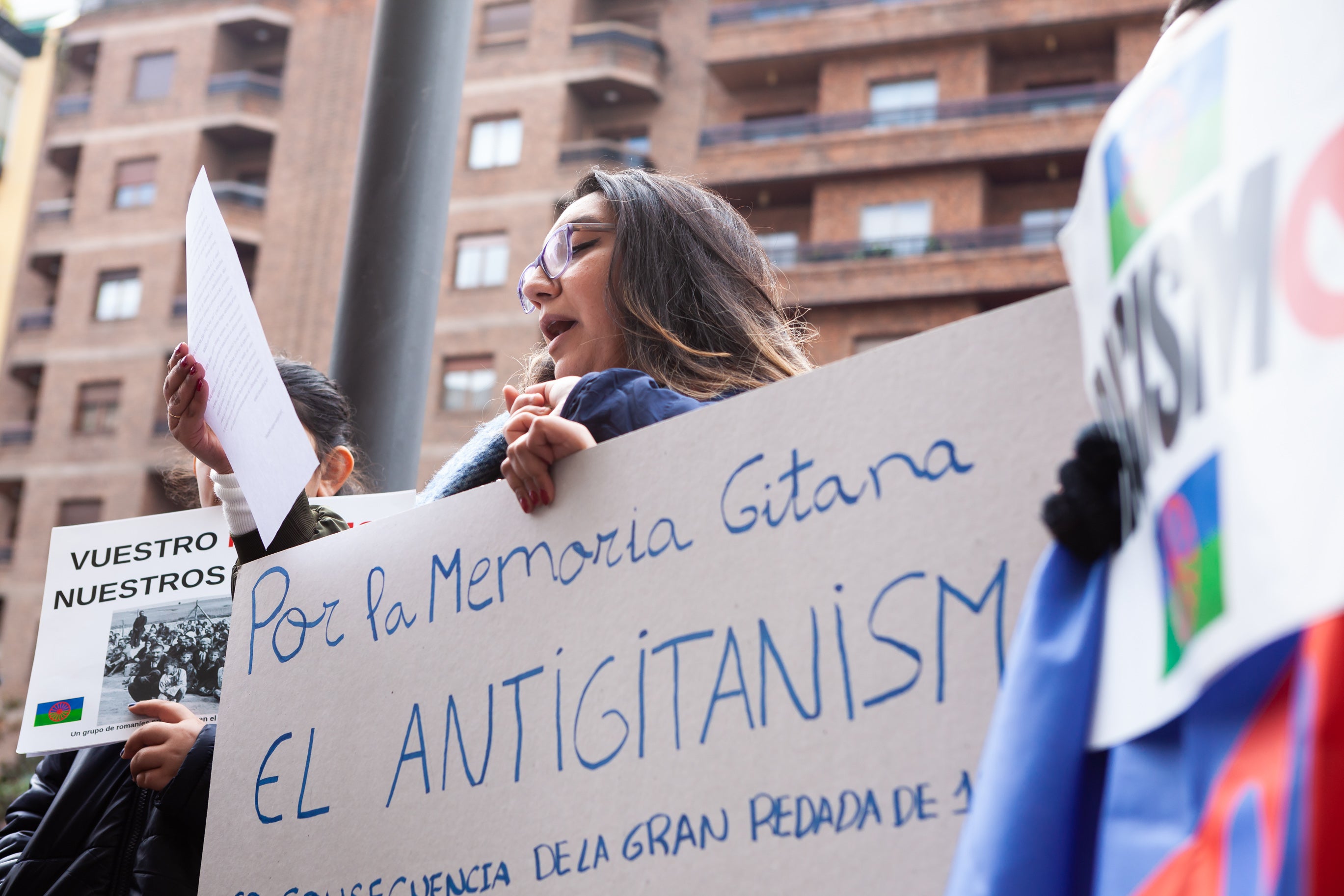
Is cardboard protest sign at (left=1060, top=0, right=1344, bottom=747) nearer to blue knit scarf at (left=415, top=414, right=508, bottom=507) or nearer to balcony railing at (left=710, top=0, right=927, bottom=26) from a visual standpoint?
blue knit scarf at (left=415, top=414, right=508, bottom=507)

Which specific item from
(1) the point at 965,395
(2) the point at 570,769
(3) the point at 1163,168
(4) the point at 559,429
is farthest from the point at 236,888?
(3) the point at 1163,168

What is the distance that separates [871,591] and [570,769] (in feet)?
1.18

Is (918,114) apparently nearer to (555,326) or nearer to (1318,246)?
(555,326)

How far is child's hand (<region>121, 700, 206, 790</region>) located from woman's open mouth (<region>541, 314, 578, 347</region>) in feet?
2.34

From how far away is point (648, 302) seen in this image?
1.80 m

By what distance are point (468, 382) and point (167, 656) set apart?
20508 mm

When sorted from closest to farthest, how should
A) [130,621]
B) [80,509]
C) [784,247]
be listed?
[130,621] < [784,247] < [80,509]

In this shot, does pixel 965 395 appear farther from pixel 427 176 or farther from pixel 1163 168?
pixel 427 176

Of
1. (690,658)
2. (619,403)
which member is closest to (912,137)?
(619,403)

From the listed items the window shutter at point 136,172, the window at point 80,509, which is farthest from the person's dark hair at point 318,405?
the window shutter at point 136,172

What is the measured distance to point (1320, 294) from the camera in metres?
0.58

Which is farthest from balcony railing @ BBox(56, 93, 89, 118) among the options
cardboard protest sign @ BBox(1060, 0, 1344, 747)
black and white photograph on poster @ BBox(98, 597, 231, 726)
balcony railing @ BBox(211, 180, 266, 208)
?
cardboard protest sign @ BBox(1060, 0, 1344, 747)

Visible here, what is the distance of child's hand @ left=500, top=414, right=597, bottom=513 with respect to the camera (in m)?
1.39

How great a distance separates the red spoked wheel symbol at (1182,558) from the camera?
0.66m
